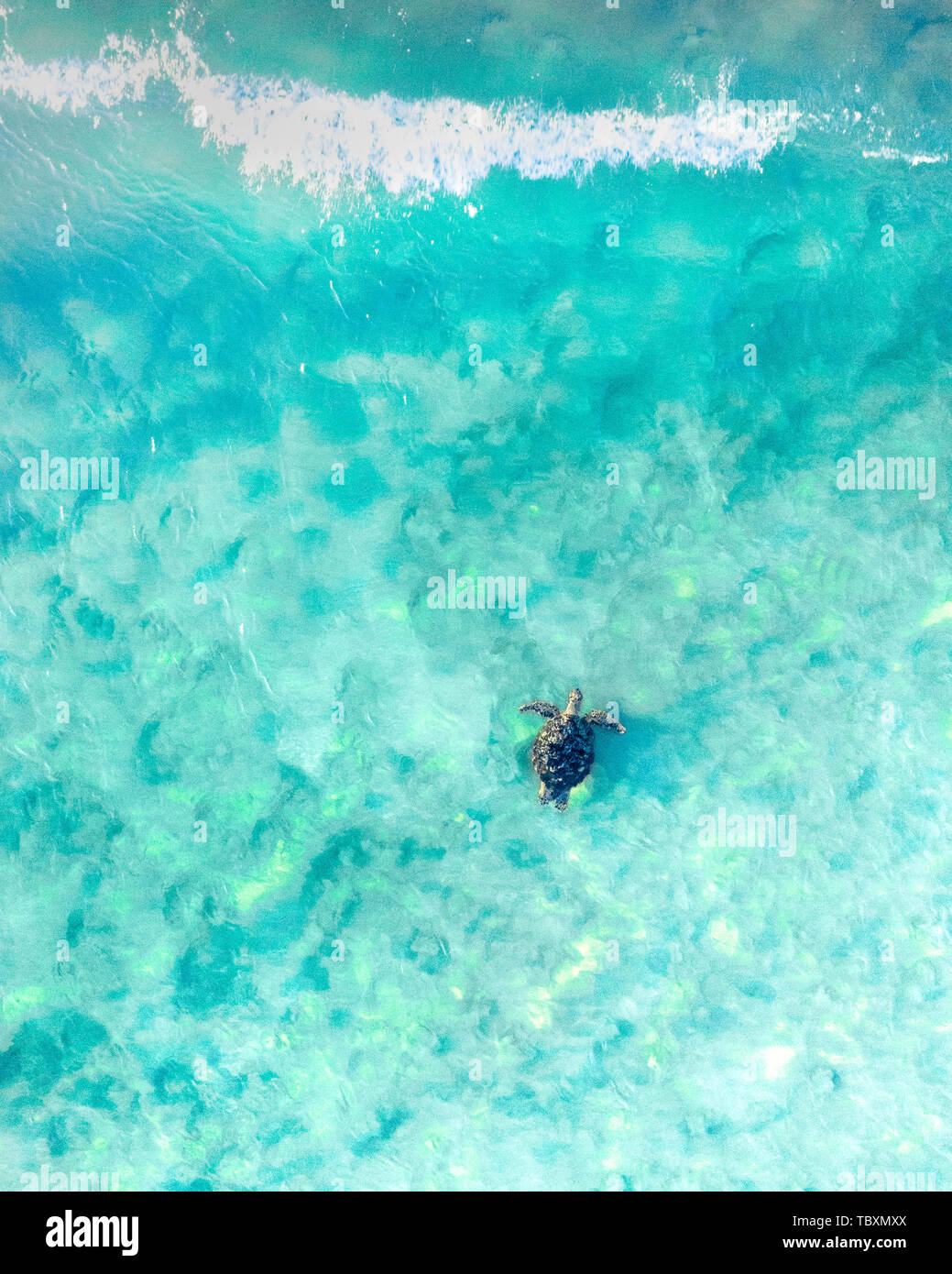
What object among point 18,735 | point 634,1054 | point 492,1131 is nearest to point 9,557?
point 18,735

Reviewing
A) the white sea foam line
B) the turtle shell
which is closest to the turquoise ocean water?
the white sea foam line

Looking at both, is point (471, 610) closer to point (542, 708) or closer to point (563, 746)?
point (542, 708)

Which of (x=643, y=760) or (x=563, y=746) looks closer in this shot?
(x=563, y=746)

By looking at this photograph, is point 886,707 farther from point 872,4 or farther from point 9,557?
point 9,557

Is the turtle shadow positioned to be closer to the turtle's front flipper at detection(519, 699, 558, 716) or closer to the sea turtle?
the sea turtle

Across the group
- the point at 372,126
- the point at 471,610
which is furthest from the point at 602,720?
the point at 372,126

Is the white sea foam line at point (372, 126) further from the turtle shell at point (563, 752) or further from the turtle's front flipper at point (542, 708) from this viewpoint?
the turtle shell at point (563, 752)

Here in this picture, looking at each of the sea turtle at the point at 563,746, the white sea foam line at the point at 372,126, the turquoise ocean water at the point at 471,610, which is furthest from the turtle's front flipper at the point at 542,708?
the white sea foam line at the point at 372,126

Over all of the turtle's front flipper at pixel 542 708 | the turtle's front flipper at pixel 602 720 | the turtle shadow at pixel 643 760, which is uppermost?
Answer: the turtle's front flipper at pixel 542 708
